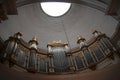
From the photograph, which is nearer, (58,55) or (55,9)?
(58,55)

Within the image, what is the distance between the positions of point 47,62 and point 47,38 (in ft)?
9.66

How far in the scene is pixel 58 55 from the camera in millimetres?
9797

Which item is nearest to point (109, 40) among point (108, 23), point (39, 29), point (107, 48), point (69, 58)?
point (107, 48)

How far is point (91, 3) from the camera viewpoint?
614 centimetres

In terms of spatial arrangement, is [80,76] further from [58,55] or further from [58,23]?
[58,23]

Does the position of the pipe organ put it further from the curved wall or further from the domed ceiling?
the curved wall

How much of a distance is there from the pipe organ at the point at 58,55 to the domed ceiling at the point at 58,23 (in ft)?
2.97

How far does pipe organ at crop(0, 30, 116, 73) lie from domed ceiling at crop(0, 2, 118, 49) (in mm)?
904

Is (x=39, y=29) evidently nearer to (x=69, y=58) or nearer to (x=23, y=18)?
(x=23, y=18)

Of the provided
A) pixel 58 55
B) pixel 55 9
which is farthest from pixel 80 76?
pixel 55 9

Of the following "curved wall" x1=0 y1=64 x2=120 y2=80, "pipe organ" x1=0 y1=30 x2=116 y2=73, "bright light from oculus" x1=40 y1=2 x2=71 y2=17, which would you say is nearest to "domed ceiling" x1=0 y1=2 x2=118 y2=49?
"bright light from oculus" x1=40 y1=2 x2=71 y2=17

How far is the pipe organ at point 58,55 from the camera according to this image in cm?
823

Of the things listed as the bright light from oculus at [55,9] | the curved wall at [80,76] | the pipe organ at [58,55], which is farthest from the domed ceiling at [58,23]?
the curved wall at [80,76]

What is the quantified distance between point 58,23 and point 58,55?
10.4 feet
